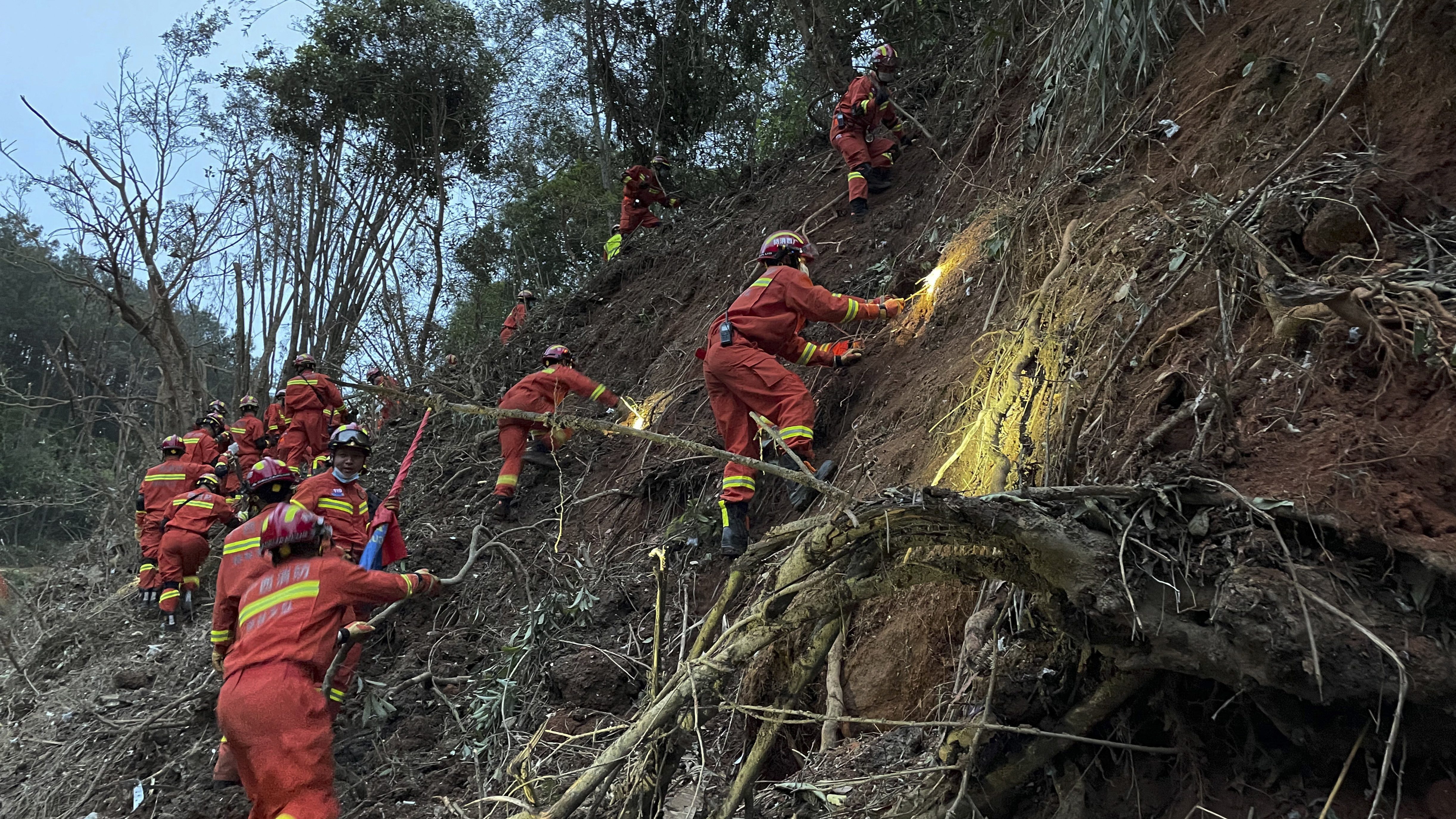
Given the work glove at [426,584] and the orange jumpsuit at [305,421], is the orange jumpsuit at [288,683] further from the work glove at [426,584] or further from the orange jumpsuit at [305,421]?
the orange jumpsuit at [305,421]

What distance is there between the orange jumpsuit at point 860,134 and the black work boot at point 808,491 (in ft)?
12.5

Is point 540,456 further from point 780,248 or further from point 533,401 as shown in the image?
point 780,248

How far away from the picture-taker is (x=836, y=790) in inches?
138

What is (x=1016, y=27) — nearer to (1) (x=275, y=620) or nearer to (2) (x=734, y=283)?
(2) (x=734, y=283)

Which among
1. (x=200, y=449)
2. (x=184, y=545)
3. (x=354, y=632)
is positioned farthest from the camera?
(x=200, y=449)

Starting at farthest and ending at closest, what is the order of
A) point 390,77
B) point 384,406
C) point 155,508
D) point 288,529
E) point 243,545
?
1. point 390,77
2. point 384,406
3. point 155,508
4. point 243,545
5. point 288,529

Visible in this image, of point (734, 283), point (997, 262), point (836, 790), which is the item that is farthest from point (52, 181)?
point (836, 790)

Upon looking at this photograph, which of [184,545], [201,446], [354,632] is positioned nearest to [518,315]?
[201,446]

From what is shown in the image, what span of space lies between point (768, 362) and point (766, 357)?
0.04 metres

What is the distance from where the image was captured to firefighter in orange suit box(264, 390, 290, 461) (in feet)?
36.8

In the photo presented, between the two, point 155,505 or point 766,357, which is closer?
point 766,357

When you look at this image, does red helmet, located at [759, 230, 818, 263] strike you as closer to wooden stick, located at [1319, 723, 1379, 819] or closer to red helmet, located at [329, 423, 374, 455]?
red helmet, located at [329, 423, 374, 455]

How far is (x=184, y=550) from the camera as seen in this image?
9023 millimetres

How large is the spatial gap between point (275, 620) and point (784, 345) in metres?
3.47
